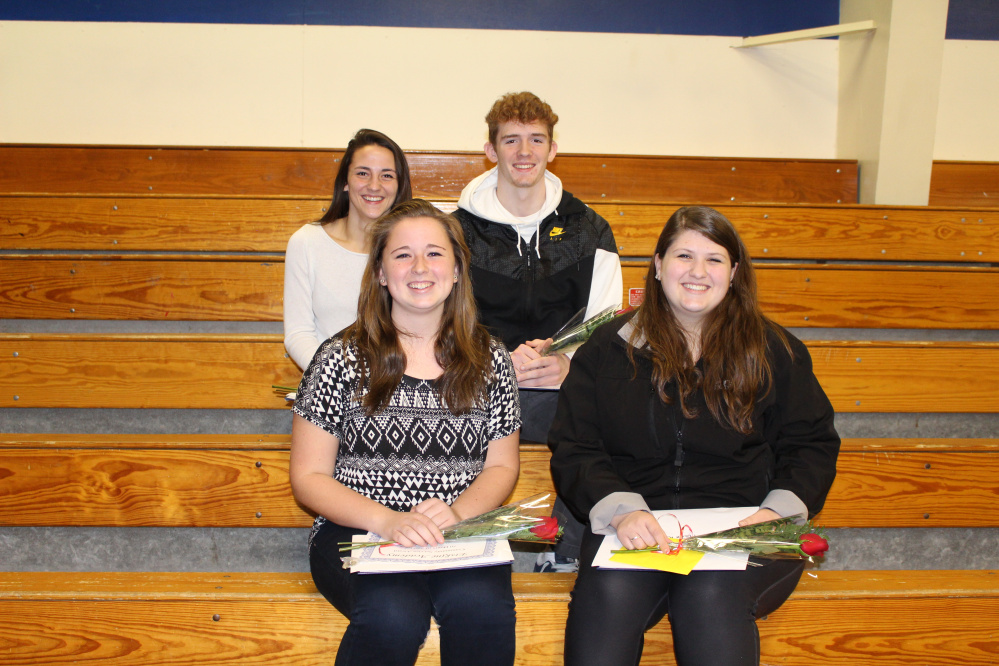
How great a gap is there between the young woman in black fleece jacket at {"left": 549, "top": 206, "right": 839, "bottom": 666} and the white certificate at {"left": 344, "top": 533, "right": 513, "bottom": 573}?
0.62 ft

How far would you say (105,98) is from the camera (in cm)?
347

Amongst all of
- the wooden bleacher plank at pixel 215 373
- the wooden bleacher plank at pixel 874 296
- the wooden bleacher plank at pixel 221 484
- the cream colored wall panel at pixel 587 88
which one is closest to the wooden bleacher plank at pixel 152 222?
the wooden bleacher plank at pixel 215 373

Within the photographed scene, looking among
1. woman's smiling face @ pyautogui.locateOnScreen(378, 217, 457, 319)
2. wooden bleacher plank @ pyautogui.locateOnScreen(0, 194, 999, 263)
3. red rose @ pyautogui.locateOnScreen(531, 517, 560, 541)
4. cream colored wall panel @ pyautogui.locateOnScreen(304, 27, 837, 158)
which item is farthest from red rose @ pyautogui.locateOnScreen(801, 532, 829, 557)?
cream colored wall panel @ pyautogui.locateOnScreen(304, 27, 837, 158)

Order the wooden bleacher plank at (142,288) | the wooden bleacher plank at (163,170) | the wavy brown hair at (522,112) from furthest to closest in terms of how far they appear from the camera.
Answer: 1. the wooden bleacher plank at (163,170)
2. the wooden bleacher plank at (142,288)
3. the wavy brown hair at (522,112)

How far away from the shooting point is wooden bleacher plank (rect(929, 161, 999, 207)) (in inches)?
140

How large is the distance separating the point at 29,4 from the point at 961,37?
15.2ft

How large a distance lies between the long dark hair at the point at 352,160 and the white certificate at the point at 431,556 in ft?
3.63

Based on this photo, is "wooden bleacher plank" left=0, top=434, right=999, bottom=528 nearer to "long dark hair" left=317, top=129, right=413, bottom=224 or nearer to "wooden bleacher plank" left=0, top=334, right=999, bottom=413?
"wooden bleacher plank" left=0, top=334, right=999, bottom=413

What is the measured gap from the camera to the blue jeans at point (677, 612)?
1.15 meters

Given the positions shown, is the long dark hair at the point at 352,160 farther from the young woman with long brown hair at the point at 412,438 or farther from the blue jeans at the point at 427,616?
the blue jeans at the point at 427,616

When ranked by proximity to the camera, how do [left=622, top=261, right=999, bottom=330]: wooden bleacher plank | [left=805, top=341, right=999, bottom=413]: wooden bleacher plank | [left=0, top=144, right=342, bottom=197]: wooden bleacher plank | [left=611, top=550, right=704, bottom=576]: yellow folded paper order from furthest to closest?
[left=0, top=144, right=342, bottom=197]: wooden bleacher plank < [left=622, top=261, right=999, bottom=330]: wooden bleacher plank < [left=805, top=341, right=999, bottom=413]: wooden bleacher plank < [left=611, top=550, right=704, bottom=576]: yellow folded paper

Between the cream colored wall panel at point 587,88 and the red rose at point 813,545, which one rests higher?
the cream colored wall panel at point 587,88

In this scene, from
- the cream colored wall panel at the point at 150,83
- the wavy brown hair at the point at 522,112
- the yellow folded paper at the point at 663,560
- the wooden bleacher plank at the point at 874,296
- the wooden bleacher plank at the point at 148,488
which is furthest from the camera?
the cream colored wall panel at the point at 150,83

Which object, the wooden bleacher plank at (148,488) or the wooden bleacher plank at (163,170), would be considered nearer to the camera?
the wooden bleacher plank at (148,488)
